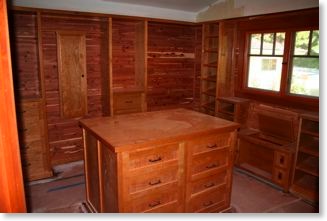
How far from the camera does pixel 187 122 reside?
258 centimetres

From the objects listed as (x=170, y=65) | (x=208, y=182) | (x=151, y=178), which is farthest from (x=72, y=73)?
(x=208, y=182)

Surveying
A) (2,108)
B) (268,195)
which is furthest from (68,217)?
(268,195)

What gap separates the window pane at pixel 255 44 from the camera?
400 centimetres

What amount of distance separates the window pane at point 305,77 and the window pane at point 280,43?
253mm

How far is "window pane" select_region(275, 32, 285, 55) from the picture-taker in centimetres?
366

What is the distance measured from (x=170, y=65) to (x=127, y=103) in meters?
1.13

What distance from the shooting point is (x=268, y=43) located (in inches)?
152

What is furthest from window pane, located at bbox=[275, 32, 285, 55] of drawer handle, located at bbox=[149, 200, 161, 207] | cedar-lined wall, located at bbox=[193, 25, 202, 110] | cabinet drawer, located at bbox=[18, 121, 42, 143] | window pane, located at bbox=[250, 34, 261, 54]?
cabinet drawer, located at bbox=[18, 121, 42, 143]

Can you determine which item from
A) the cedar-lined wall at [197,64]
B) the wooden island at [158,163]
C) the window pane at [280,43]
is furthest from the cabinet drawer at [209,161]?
the cedar-lined wall at [197,64]

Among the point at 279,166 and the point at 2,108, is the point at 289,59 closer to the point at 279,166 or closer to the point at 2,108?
the point at 279,166

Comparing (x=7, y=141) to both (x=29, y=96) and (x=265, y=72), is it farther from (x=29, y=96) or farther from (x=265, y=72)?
(x=265, y=72)

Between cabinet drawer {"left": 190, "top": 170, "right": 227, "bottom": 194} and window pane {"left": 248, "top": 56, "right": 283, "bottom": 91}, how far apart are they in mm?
1849

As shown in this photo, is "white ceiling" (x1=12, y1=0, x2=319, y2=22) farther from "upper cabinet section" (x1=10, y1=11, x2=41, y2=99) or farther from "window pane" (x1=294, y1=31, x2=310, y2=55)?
"window pane" (x1=294, y1=31, x2=310, y2=55)

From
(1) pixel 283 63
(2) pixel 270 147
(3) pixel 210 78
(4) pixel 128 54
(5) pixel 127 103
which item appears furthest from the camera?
(3) pixel 210 78
